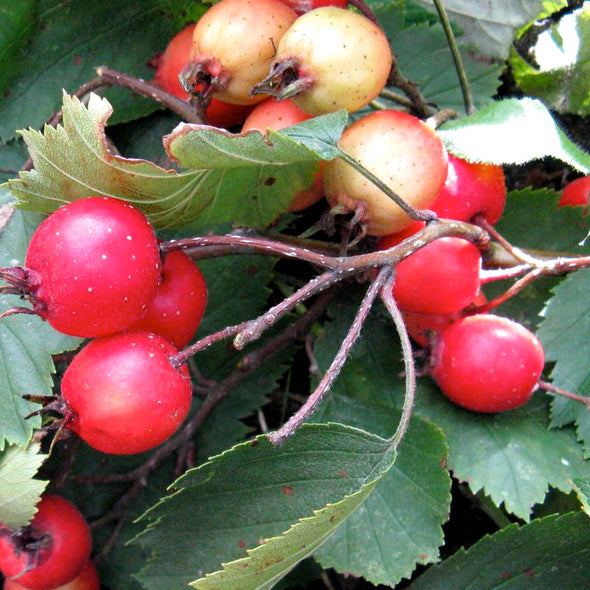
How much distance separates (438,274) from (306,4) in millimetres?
435

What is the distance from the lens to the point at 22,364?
3.27 ft

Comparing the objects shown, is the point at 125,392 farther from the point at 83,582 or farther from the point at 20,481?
the point at 83,582

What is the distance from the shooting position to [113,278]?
29.8 inches

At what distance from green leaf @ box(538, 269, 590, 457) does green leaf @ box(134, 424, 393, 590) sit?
0.43 metres

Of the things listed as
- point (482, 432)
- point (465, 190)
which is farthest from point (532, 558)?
point (465, 190)

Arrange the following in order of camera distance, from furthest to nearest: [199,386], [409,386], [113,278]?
[199,386], [409,386], [113,278]

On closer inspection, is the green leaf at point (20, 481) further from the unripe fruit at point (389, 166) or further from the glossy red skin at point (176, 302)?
the unripe fruit at point (389, 166)

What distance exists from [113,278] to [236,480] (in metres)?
0.36

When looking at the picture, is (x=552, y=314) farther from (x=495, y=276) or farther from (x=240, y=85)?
(x=240, y=85)

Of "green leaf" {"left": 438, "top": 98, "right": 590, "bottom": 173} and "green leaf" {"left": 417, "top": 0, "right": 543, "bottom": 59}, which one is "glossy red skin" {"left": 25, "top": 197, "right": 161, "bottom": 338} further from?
"green leaf" {"left": 417, "top": 0, "right": 543, "bottom": 59}

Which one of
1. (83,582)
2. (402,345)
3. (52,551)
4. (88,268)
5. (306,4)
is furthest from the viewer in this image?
(83,582)

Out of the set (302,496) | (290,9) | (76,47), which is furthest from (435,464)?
(76,47)

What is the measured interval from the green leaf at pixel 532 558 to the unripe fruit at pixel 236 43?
0.78 metres

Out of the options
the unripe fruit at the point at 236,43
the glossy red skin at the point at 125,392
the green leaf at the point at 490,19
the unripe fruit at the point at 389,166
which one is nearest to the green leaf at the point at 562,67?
the green leaf at the point at 490,19
